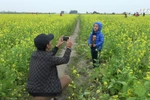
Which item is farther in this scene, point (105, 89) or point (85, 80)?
point (85, 80)

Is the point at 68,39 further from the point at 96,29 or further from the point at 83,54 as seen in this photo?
the point at 83,54

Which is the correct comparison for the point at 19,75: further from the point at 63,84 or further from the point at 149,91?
the point at 149,91

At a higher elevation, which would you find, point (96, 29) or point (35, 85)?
point (96, 29)

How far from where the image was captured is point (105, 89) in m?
5.29

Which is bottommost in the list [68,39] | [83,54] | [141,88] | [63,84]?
[83,54]

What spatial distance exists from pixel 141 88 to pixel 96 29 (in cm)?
360

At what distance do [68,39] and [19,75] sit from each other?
6.39 ft

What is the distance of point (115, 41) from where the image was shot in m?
8.56

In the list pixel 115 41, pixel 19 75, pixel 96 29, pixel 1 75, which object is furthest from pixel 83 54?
pixel 1 75

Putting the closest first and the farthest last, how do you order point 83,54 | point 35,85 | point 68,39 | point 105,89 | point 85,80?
point 35,85, point 68,39, point 105,89, point 85,80, point 83,54

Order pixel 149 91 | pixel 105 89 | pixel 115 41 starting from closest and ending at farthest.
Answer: pixel 149 91 < pixel 105 89 < pixel 115 41

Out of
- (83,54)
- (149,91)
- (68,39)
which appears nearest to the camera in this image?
(149,91)

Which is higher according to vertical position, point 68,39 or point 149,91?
point 68,39

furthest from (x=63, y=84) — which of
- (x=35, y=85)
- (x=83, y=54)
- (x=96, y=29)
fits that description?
(x=83, y=54)
